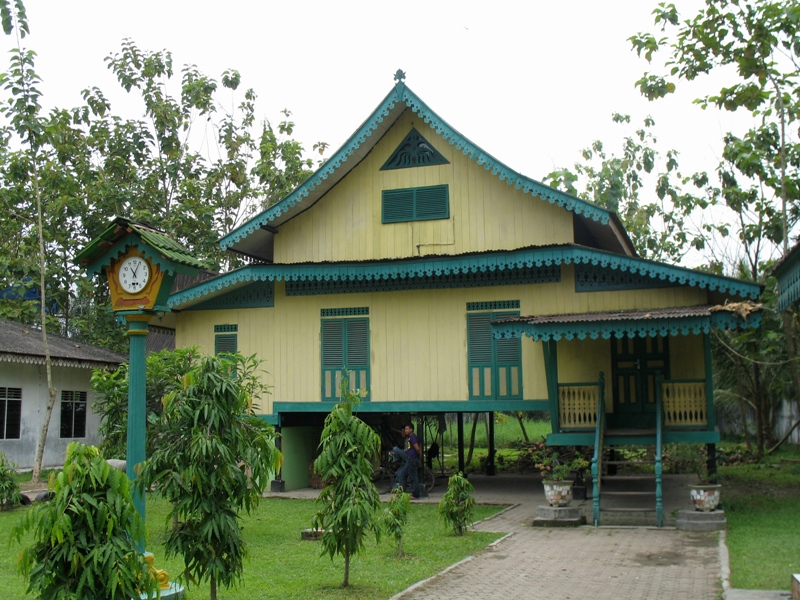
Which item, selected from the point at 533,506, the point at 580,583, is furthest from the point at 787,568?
the point at 533,506

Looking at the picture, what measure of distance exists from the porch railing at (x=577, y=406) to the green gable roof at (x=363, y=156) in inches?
130

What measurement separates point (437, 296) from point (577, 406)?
13.3 feet

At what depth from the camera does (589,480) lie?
67.6 feet

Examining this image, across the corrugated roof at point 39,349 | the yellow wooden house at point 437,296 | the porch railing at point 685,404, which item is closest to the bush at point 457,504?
the yellow wooden house at point 437,296

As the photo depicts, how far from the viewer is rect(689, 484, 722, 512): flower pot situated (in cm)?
1298

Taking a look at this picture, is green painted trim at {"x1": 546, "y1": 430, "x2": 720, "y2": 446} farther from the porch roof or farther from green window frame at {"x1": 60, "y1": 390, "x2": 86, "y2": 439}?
green window frame at {"x1": 60, "y1": 390, "x2": 86, "y2": 439}

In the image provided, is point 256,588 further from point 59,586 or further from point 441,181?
point 441,181

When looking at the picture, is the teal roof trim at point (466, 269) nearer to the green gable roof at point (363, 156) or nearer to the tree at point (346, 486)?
the green gable roof at point (363, 156)

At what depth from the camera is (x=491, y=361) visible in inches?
683

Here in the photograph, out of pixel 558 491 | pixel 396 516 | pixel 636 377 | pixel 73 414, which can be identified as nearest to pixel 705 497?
pixel 558 491

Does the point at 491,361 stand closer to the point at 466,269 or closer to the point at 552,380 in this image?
the point at 466,269

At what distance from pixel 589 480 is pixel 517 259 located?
689 cm

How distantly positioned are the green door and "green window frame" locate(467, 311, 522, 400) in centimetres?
189

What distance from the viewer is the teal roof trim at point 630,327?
13828 mm
